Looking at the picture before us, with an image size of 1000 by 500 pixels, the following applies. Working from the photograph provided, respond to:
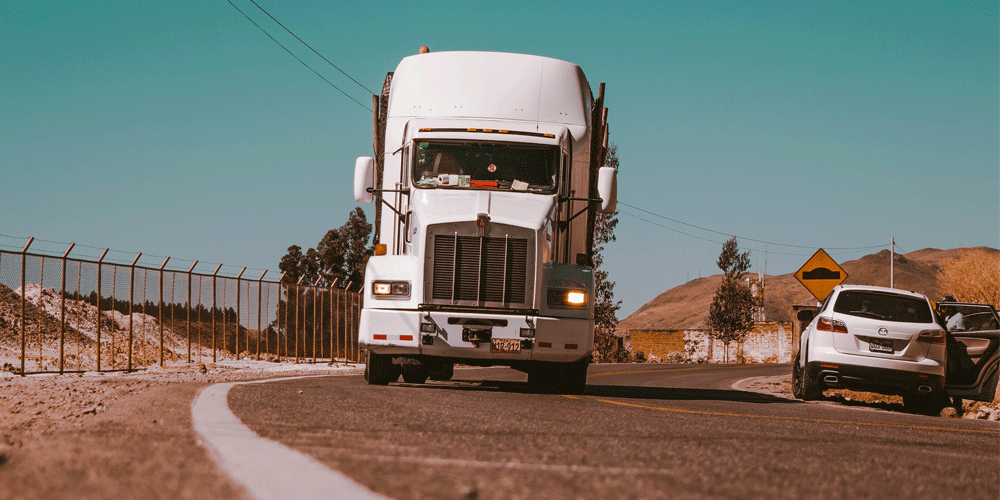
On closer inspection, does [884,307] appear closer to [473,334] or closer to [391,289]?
[473,334]

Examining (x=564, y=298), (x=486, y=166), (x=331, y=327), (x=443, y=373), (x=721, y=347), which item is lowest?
(x=721, y=347)

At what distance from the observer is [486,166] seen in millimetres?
11766

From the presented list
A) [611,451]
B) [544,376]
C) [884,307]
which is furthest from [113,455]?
[884,307]

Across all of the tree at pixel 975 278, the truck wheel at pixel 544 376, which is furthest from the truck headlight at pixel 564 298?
the tree at pixel 975 278

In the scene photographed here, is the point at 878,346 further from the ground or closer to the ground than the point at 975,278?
closer to the ground

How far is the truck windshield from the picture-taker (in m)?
11.7

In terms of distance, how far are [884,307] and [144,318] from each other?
45.6ft

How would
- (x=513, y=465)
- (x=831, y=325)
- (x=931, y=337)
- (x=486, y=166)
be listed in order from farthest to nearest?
(x=831, y=325) → (x=931, y=337) → (x=486, y=166) → (x=513, y=465)

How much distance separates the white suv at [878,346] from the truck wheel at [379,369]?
5388 millimetres

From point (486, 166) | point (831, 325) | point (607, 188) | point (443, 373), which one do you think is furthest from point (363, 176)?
point (831, 325)

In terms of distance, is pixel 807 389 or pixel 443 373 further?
pixel 443 373

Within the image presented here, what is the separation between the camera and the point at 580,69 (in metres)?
12.8

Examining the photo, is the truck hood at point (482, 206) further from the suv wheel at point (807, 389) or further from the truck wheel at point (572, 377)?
the suv wheel at point (807, 389)

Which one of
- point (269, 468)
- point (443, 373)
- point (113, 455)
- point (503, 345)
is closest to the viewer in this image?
point (269, 468)
